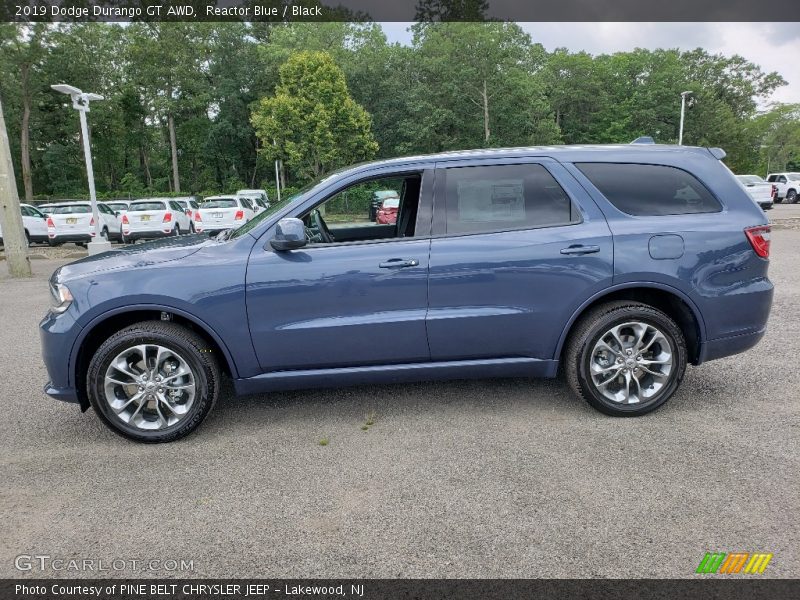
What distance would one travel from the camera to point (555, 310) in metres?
3.85

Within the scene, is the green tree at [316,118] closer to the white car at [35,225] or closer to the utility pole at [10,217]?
the white car at [35,225]

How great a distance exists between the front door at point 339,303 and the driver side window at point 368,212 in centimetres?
25

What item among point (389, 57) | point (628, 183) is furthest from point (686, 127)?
point (628, 183)

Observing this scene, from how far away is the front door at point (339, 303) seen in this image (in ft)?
12.1

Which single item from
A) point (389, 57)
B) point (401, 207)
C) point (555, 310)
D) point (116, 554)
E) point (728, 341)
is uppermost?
point (389, 57)

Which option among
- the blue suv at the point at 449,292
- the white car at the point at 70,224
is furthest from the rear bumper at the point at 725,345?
the white car at the point at 70,224

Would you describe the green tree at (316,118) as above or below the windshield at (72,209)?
above

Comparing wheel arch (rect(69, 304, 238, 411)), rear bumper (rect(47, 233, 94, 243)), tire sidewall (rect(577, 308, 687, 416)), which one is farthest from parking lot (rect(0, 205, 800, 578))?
rear bumper (rect(47, 233, 94, 243))

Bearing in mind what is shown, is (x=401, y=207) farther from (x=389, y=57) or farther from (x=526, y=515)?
(x=389, y=57)

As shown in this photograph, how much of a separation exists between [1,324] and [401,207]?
20.6 feet

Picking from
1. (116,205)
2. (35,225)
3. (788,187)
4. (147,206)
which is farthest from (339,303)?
(788,187)

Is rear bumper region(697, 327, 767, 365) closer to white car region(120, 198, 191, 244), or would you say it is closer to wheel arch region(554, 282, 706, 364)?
wheel arch region(554, 282, 706, 364)

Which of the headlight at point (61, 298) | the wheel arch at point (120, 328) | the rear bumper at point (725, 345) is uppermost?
the headlight at point (61, 298)

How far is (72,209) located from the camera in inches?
736
